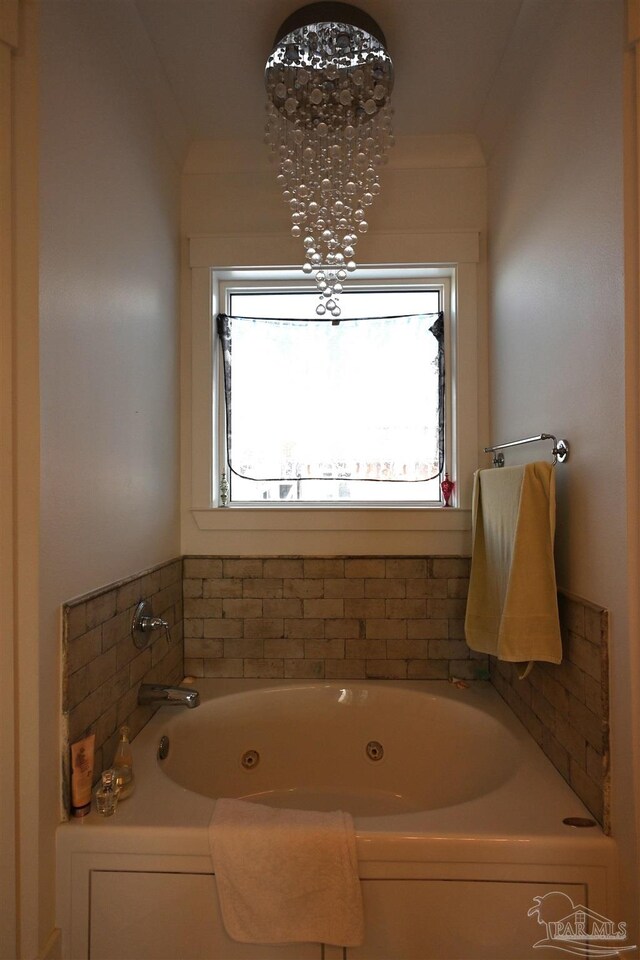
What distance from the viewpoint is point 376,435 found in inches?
87.9

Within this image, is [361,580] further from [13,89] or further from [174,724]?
[13,89]

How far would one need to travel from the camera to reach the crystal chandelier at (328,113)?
1460mm

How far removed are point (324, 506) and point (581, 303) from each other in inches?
47.6

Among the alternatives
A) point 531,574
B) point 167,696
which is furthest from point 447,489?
point 167,696

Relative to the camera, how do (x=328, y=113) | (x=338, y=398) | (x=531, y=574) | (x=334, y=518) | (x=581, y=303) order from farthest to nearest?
1. (x=338, y=398)
2. (x=334, y=518)
3. (x=328, y=113)
4. (x=531, y=574)
5. (x=581, y=303)

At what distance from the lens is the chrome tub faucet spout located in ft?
5.25

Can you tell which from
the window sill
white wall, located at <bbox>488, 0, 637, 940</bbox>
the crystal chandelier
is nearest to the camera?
white wall, located at <bbox>488, 0, 637, 940</bbox>

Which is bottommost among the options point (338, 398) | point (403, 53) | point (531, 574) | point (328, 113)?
point (531, 574)

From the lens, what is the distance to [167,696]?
160 cm

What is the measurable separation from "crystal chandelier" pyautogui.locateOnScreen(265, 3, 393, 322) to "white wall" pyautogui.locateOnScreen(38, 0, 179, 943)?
472 millimetres

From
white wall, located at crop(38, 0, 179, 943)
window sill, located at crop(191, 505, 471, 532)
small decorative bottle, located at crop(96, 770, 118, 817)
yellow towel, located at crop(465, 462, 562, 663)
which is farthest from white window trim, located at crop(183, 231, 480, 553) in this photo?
small decorative bottle, located at crop(96, 770, 118, 817)

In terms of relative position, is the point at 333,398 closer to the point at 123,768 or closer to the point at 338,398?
the point at 338,398

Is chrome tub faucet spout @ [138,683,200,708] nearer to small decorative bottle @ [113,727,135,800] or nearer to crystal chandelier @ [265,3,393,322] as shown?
small decorative bottle @ [113,727,135,800]

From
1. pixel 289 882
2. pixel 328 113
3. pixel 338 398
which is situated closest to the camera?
pixel 289 882
